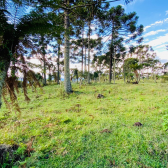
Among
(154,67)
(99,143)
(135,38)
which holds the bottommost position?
(99,143)

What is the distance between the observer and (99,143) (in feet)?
6.20

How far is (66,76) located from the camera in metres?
7.23

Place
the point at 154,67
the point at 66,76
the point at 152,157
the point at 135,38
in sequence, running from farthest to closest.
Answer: the point at 154,67, the point at 135,38, the point at 66,76, the point at 152,157

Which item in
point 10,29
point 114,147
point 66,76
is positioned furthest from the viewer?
point 66,76

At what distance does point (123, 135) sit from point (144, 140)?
15.0 inches

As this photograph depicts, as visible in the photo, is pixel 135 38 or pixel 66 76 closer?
pixel 66 76

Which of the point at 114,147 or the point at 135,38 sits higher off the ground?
the point at 135,38

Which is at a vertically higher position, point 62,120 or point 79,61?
point 79,61

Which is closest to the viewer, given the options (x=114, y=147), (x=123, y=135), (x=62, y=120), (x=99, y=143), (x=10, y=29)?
(x=10, y=29)

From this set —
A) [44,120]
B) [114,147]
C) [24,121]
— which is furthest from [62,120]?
[114,147]

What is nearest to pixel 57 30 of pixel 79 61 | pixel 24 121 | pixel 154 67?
pixel 24 121

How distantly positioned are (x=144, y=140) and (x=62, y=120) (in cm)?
204

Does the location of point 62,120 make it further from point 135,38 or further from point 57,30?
point 135,38

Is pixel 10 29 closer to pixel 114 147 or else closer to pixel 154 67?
pixel 114 147
